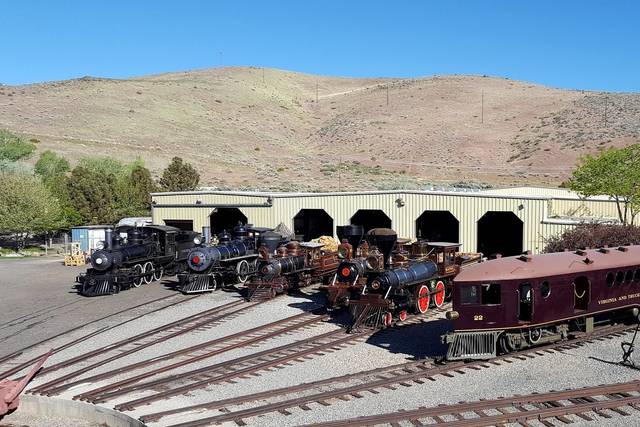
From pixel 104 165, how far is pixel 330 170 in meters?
28.6

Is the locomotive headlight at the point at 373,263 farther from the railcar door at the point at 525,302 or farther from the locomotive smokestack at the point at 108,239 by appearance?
the locomotive smokestack at the point at 108,239

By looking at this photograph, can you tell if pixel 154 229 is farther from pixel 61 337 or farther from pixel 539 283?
pixel 539 283

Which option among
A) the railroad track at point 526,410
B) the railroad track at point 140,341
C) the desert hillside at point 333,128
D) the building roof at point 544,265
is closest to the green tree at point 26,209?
the desert hillside at point 333,128

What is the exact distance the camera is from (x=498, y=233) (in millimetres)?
41531

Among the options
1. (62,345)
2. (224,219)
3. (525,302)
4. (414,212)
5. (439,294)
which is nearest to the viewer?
(525,302)

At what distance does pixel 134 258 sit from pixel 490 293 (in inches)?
771

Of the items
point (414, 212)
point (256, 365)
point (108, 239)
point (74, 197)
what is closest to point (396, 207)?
point (414, 212)

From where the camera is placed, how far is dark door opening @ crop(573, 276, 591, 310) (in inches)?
691

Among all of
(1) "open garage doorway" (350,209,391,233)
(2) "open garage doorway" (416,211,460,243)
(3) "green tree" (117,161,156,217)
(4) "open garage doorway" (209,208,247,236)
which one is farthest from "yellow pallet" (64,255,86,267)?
(2) "open garage doorway" (416,211,460,243)

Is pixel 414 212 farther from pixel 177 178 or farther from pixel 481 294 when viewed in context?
pixel 177 178

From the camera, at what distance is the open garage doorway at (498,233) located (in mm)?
40344

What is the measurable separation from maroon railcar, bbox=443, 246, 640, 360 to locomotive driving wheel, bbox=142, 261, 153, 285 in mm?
19033

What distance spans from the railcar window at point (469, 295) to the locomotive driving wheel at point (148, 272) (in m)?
19.2

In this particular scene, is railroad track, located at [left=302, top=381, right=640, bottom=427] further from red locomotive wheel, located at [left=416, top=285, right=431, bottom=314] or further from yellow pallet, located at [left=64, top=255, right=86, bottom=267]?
yellow pallet, located at [left=64, top=255, right=86, bottom=267]
